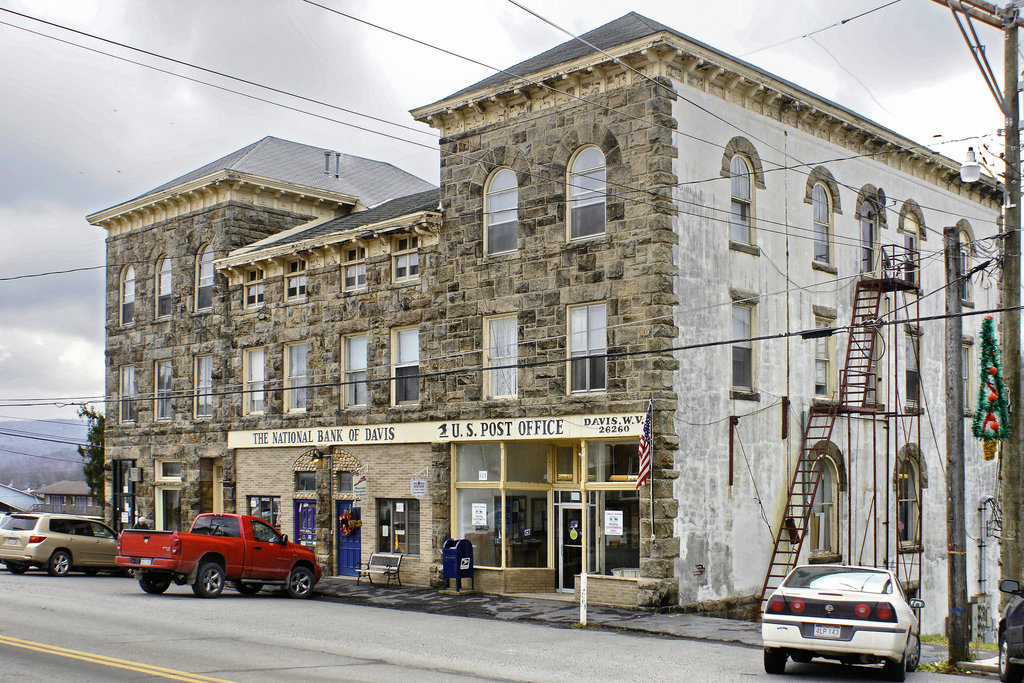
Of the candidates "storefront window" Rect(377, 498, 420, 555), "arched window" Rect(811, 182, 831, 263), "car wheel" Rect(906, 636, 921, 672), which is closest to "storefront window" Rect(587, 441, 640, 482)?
"storefront window" Rect(377, 498, 420, 555)

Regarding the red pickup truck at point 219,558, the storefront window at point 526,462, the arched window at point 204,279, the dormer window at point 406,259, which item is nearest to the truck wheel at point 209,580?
the red pickup truck at point 219,558

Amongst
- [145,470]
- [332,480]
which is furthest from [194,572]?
[145,470]

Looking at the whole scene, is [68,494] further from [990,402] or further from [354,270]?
[990,402]

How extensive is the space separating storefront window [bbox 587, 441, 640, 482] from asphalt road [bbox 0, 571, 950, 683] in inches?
165

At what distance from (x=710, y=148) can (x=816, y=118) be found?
4.13 meters

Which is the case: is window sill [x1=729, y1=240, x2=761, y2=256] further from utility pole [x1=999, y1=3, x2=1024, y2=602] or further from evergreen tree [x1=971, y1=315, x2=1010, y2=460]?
utility pole [x1=999, y1=3, x2=1024, y2=602]

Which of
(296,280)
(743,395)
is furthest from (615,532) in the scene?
(296,280)

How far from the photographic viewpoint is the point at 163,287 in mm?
35875

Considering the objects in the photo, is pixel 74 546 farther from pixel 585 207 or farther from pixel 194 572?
pixel 585 207

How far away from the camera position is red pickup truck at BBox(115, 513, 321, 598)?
23.2 meters

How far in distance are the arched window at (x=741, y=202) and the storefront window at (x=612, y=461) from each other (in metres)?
5.20

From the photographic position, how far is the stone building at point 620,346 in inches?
906

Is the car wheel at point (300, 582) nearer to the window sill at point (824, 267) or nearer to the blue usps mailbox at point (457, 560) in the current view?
the blue usps mailbox at point (457, 560)

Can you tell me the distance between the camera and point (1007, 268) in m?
16.9
